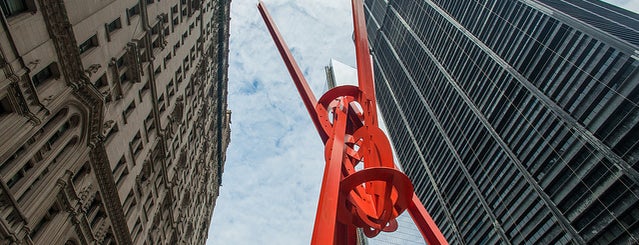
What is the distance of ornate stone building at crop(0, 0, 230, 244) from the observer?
691 inches

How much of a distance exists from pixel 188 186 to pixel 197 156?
5306mm

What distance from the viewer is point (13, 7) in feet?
56.3

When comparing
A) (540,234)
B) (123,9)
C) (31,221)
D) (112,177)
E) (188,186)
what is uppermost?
(540,234)

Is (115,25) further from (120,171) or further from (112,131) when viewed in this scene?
(120,171)

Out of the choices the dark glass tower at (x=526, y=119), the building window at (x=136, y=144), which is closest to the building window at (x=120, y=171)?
the building window at (x=136, y=144)

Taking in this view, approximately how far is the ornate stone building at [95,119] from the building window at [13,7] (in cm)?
4

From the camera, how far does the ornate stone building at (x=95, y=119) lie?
17.5m

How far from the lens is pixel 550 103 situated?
70812 mm

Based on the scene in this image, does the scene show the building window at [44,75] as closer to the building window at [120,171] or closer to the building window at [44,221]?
the building window at [44,221]

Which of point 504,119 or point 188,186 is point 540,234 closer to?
point 504,119

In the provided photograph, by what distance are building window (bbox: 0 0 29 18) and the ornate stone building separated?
4 cm

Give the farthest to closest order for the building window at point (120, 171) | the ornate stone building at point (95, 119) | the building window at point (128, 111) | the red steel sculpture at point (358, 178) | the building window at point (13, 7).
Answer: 1. the building window at point (128, 111)
2. the building window at point (120, 171)
3. the ornate stone building at point (95, 119)
4. the building window at point (13, 7)
5. the red steel sculpture at point (358, 178)

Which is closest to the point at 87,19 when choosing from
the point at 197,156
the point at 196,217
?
the point at 197,156

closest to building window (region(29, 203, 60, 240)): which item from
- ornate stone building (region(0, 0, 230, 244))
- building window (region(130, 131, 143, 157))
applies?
ornate stone building (region(0, 0, 230, 244))
